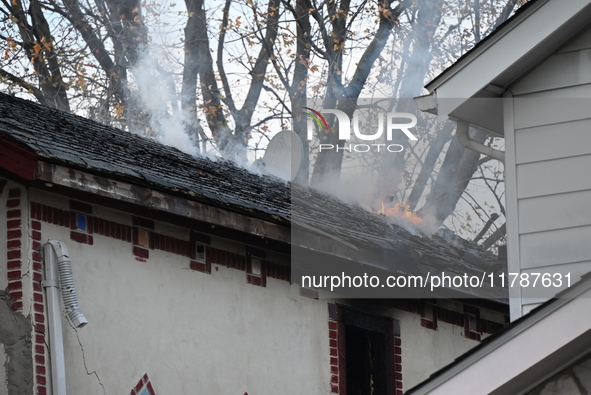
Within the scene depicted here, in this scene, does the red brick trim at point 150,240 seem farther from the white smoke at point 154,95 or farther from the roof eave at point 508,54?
the white smoke at point 154,95

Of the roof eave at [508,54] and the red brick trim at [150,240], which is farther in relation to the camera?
the red brick trim at [150,240]

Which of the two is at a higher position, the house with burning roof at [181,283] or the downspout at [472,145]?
the downspout at [472,145]

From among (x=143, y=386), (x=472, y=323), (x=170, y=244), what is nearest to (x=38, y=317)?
(x=143, y=386)

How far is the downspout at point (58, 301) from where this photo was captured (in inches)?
314

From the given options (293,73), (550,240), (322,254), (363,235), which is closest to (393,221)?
(363,235)

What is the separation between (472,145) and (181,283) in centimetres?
300

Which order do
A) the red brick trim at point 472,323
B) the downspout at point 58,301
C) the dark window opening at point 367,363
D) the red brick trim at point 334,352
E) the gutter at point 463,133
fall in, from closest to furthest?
the downspout at point 58,301 < the gutter at point 463,133 < the red brick trim at point 334,352 < the dark window opening at point 367,363 < the red brick trim at point 472,323

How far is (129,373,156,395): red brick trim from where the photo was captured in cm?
887

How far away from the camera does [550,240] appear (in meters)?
7.99

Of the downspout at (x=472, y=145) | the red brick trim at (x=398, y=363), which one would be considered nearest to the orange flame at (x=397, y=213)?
the red brick trim at (x=398, y=363)

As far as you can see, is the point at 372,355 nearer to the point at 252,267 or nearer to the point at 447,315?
the point at 447,315

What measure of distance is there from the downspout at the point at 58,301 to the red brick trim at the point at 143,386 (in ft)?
3.26

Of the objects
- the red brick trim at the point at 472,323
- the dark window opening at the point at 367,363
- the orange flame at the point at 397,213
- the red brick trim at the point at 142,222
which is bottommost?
the dark window opening at the point at 367,363

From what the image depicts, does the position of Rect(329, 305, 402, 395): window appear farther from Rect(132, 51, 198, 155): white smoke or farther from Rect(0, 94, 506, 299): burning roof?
Rect(132, 51, 198, 155): white smoke
